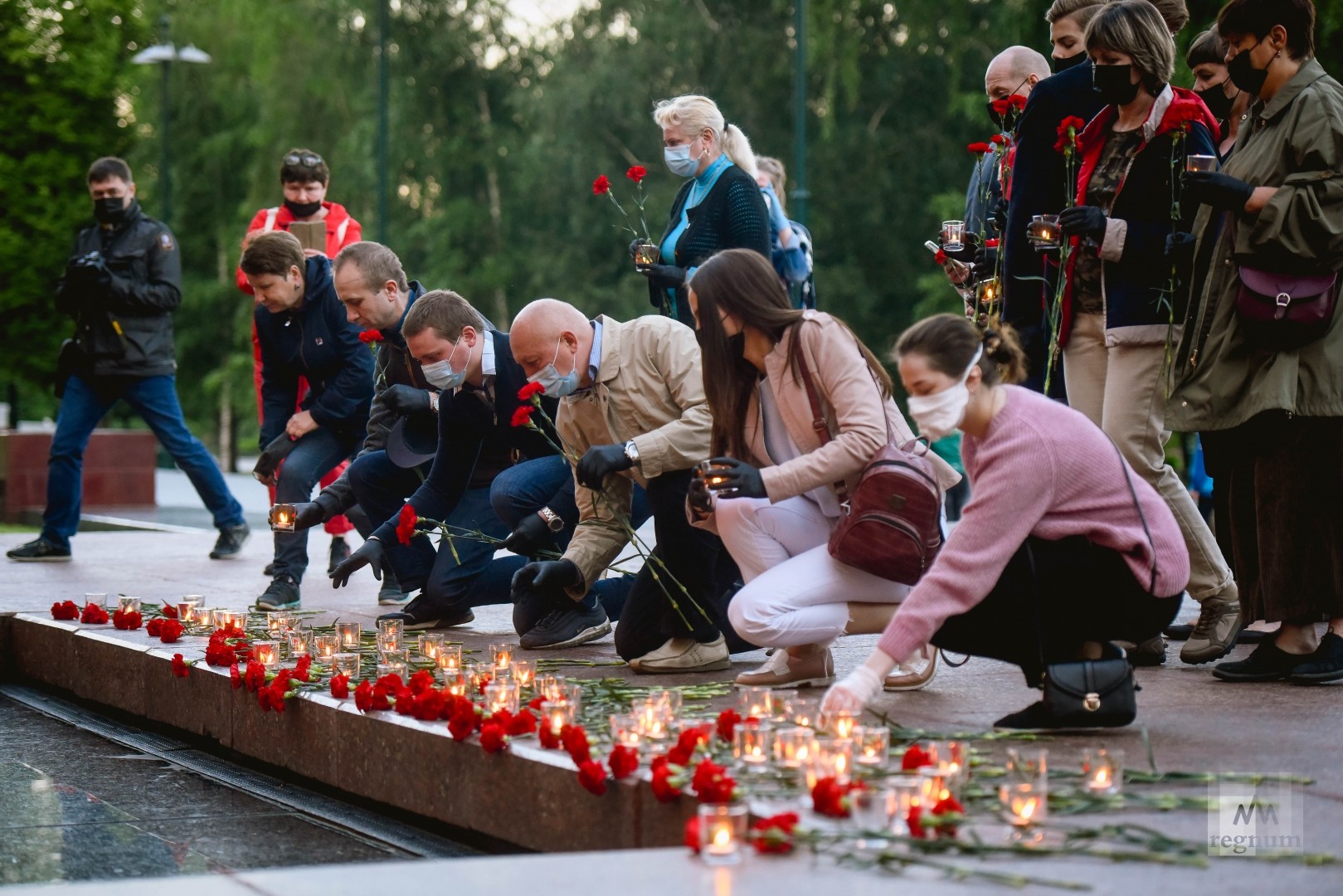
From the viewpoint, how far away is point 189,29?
40906 mm

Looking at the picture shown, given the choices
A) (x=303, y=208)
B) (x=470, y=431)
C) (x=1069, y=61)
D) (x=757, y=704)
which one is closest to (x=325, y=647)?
(x=470, y=431)

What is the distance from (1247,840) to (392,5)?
37490 millimetres

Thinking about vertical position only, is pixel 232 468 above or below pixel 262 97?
below

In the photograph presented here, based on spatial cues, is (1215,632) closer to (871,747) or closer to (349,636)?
(871,747)

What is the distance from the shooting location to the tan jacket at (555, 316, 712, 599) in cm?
588

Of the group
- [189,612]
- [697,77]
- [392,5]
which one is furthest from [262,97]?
[189,612]

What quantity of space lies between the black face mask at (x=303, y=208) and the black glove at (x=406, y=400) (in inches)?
117

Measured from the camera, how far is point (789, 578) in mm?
5098

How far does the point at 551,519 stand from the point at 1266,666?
2.50 m

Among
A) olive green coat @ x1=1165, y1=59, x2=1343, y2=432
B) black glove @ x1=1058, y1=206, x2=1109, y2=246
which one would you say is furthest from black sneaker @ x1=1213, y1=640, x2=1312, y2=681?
black glove @ x1=1058, y1=206, x2=1109, y2=246

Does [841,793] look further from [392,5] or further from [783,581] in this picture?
[392,5]

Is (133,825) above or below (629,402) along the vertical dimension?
below

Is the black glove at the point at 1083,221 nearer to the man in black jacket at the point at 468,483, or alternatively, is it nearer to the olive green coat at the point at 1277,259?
the olive green coat at the point at 1277,259

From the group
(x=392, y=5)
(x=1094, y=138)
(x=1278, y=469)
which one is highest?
(x=392, y=5)
